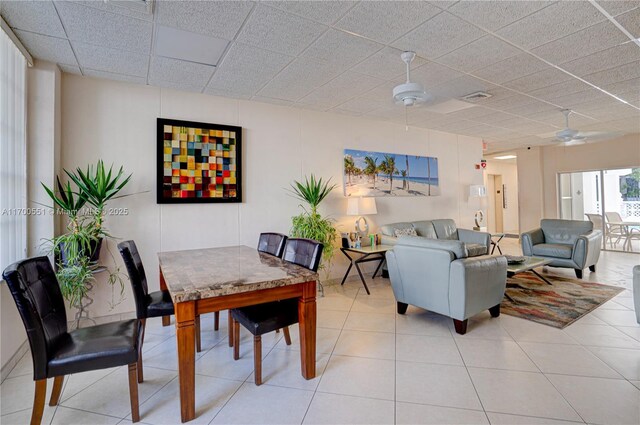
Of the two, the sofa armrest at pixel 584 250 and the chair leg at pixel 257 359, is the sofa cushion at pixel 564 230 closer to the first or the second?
the sofa armrest at pixel 584 250

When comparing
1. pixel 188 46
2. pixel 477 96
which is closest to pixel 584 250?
pixel 477 96

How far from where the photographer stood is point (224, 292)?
5.75ft

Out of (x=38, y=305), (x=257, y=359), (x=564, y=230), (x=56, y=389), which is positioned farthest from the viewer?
(x=564, y=230)

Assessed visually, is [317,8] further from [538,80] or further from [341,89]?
[538,80]

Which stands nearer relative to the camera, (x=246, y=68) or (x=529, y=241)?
(x=246, y=68)

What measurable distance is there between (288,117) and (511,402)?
3.98 m

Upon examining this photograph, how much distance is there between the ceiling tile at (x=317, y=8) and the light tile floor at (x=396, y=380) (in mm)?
2621

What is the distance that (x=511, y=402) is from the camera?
193 centimetres

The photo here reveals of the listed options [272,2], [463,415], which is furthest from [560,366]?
[272,2]

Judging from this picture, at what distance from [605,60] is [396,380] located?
369 centimetres

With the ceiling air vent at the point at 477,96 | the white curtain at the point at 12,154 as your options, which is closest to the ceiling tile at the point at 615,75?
the ceiling air vent at the point at 477,96

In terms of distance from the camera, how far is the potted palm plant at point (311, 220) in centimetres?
419

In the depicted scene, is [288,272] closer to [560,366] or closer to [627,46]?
[560,366]

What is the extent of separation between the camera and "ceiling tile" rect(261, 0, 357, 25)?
86.7 inches
